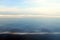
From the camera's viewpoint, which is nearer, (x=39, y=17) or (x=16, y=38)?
(x=39, y=17)

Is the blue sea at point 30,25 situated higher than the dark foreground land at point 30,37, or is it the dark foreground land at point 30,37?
the blue sea at point 30,25

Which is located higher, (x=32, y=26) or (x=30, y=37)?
(x=32, y=26)

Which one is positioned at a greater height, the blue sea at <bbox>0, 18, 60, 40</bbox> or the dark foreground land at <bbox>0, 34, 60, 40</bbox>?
the blue sea at <bbox>0, 18, 60, 40</bbox>

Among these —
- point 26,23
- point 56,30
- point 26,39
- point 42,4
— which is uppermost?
point 42,4

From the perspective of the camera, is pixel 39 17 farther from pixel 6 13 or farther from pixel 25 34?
pixel 6 13

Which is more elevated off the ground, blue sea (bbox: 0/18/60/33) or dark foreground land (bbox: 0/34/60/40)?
blue sea (bbox: 0/18/60/33)

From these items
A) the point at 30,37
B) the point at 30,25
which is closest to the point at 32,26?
the point at 30,25

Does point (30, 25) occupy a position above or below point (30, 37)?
above

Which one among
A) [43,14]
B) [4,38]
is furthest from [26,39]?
[43,14]

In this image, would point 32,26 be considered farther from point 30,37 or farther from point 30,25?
point 30,37

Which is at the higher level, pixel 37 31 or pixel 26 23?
pixel 26 23
